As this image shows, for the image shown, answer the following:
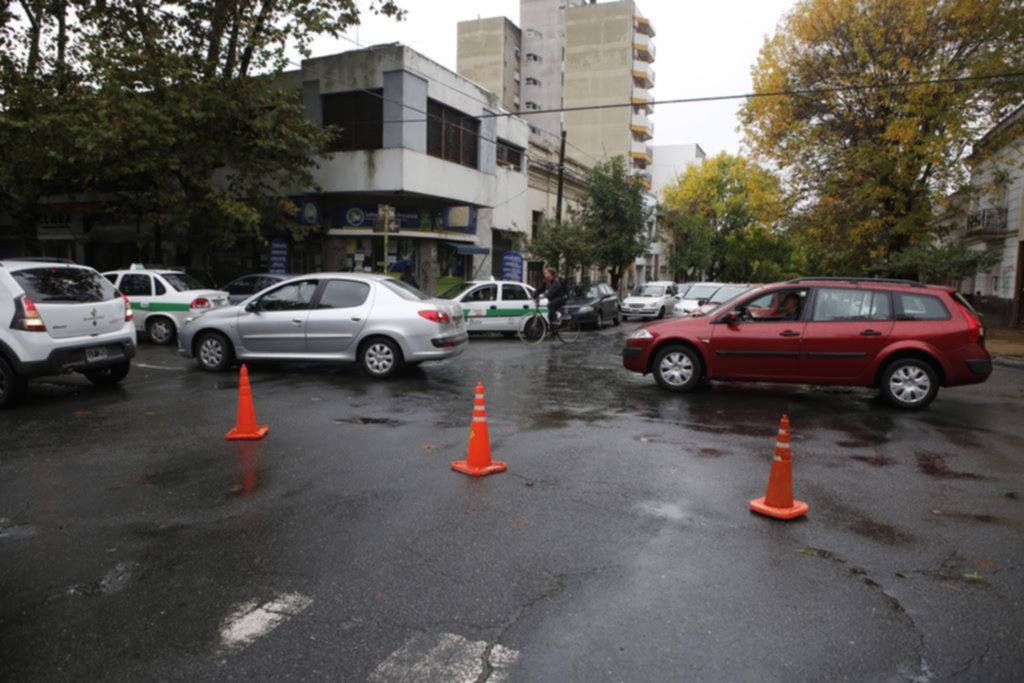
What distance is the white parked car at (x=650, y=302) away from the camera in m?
26.8

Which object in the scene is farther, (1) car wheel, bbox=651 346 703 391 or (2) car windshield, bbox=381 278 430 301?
(2) car windshield, bbox=381 278 430 301

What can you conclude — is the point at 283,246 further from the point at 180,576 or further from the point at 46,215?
the point at 180,576

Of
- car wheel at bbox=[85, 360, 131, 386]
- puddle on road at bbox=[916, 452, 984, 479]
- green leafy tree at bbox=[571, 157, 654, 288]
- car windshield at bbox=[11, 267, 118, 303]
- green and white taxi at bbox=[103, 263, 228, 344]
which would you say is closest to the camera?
puddle on road at bbox=[916, 452, 984, 479]

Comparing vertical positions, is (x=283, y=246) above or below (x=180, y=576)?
above

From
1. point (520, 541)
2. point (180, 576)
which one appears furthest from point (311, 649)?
point (520, 541)

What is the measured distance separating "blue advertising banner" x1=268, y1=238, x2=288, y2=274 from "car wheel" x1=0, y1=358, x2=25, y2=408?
665 inches

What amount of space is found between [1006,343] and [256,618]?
21168mm

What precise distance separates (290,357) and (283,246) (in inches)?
594

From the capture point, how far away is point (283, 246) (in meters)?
24.7

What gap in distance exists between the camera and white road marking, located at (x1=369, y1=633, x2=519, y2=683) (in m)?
2.89

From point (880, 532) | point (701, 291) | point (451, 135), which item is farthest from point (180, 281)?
point (701, 291)

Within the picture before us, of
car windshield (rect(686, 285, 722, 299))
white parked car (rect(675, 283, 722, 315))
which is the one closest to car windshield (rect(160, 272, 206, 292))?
white parked car (rect(675, 283, 722, 315))

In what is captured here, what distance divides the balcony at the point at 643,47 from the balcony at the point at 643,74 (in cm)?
67

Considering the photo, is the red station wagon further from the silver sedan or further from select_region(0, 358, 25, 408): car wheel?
select_region(0, 358, 25, 408): car wheel
